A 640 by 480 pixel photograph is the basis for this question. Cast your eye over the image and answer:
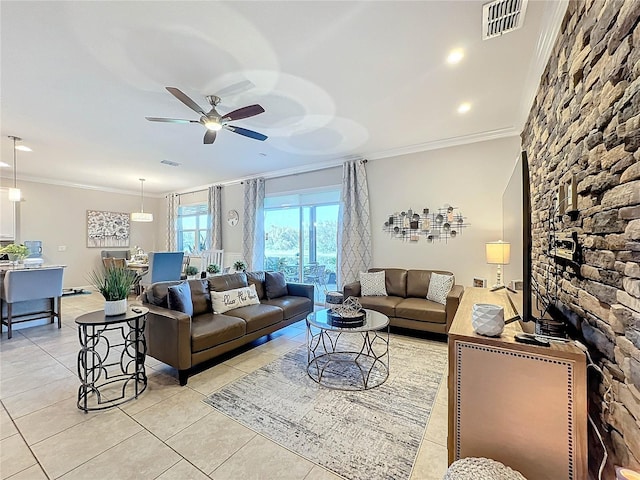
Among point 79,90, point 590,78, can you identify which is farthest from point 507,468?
point 79,90

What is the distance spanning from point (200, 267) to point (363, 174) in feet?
17.6

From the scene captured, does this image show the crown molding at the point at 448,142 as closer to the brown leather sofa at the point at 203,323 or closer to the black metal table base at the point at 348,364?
the brown leather sofa at the point at 203,323

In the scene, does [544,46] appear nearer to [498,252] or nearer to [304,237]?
[498,252]

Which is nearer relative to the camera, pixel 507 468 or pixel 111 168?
pixel 507 468

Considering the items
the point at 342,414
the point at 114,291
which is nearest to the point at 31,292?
the point at 114,291

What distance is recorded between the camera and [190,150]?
487 centimetres

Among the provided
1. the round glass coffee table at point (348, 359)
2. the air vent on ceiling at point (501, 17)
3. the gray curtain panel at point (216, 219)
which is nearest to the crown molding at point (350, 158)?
the gray curtain panel at point (216, 219)

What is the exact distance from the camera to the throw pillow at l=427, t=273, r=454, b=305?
3.95m

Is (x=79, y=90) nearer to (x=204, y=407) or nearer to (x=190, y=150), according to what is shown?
(x=190, y=150)

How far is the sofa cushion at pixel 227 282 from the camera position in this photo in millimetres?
3661

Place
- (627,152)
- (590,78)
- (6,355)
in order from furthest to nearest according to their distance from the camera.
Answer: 1. (6,355)
2. (590,78)
3. (627,152)

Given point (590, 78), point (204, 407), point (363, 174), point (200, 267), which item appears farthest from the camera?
point (200, 267)

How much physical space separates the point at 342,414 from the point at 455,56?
3.07 m

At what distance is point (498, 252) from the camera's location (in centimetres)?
343
